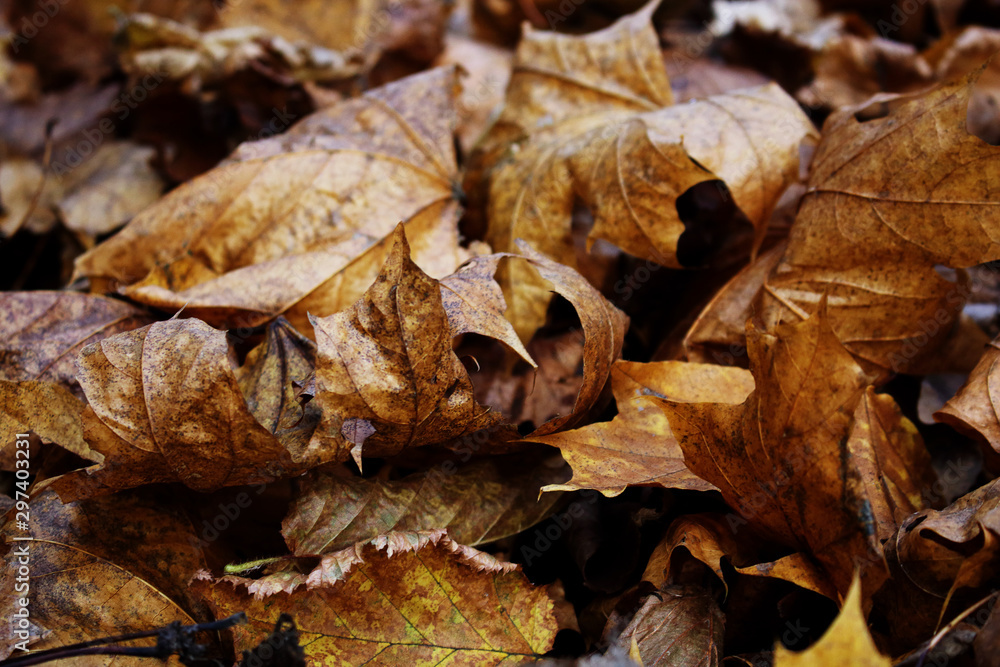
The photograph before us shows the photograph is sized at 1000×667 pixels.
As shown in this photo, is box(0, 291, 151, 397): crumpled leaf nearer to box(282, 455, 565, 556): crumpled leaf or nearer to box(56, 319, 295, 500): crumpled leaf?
box(56, 319, 295, 500): crumpled leaf

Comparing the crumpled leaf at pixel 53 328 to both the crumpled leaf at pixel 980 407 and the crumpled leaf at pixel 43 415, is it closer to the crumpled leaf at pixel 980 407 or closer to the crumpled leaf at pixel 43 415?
the crumpled leaf at pixel 43 415

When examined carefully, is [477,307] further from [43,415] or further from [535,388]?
[43,415]

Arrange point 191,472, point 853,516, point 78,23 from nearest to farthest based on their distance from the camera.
Result: point 853,516 → point 191,472 → point 78,23

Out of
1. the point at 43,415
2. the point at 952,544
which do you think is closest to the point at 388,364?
the point at 43,415

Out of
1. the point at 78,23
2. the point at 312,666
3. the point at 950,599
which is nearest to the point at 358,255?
the point at 312,666

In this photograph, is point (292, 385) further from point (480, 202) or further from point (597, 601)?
point (480, 202)

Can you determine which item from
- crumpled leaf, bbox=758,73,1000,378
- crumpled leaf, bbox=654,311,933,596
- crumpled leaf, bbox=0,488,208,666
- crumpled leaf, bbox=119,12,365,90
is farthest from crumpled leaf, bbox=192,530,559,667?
crumpled leaf, bbox=119,12,365,90

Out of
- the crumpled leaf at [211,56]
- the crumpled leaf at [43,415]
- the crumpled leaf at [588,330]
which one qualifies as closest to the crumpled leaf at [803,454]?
the crumpled leaf at [588,330]
